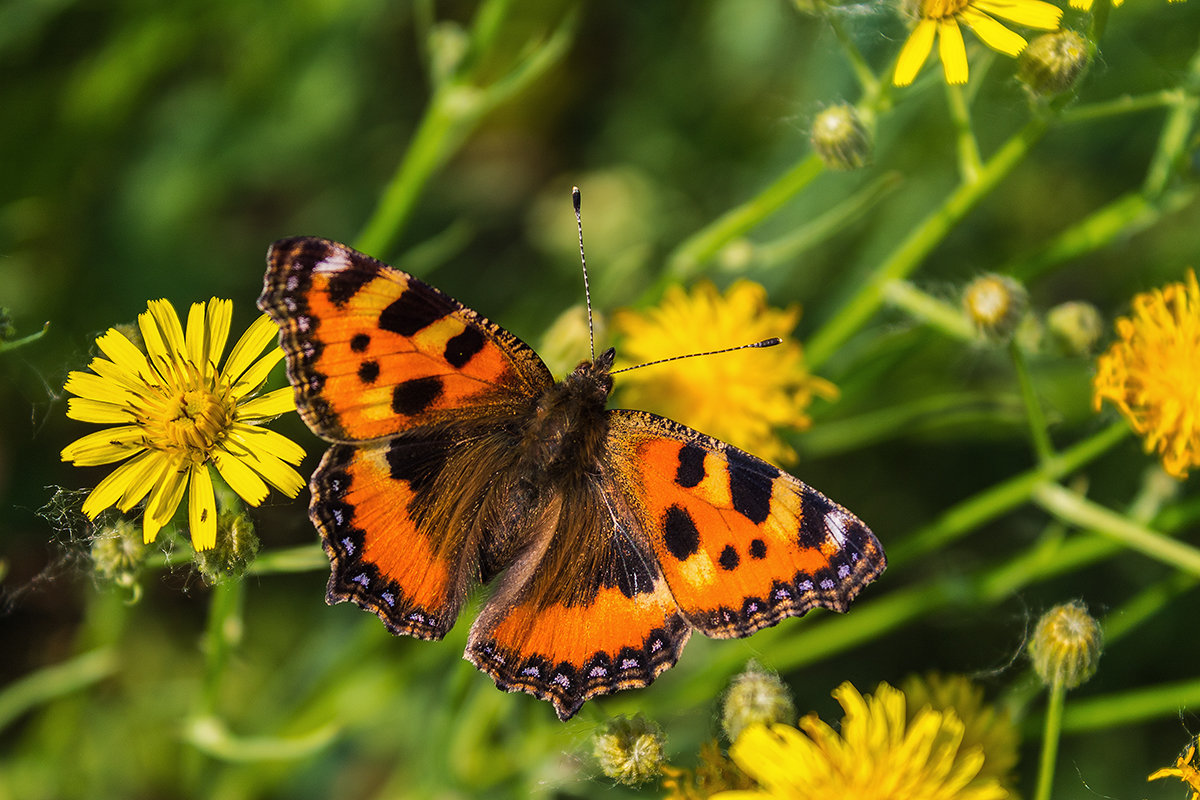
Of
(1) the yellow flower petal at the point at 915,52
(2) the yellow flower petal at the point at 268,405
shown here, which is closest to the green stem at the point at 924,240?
(1) the yellow flower petal at the point at 915,52

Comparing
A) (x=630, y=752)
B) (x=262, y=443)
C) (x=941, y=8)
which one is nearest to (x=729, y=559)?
(x=630, y=752)

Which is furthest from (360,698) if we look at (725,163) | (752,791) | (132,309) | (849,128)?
(725,163)

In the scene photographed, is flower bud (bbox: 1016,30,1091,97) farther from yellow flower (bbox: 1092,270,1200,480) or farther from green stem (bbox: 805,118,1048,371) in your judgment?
yellow flower (bbox: 1092,270,1200,480)

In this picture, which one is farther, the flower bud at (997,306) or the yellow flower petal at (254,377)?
the flower bud at (997,306)

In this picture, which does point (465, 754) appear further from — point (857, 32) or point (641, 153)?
point (641, 153)

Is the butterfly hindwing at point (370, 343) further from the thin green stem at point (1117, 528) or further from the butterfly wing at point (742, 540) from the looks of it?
the thin green stem at point (1117, 528)

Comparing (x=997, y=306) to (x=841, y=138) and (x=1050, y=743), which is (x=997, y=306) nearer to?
(x=841, y=138)

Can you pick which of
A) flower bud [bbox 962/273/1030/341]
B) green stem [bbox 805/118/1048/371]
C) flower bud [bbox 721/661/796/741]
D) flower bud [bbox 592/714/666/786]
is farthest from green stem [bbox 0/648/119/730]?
flower bud [bbox 962/273/1030/341]
